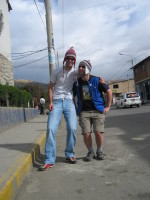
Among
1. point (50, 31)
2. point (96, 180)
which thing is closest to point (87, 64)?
point (96, 180)

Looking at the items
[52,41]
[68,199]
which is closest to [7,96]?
[52,41]

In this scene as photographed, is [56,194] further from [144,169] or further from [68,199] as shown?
[144,169]

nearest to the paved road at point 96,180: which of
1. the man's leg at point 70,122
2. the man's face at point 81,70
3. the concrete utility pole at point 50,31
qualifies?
the man's leg at point 70,122

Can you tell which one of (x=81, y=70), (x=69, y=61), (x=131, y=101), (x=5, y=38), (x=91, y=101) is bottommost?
(x=91, y=101)

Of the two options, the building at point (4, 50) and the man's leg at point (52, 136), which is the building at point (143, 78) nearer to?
the building at point (4, 50)

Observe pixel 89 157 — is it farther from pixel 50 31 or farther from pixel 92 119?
pixel 50 31

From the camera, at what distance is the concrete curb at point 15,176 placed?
327 cm

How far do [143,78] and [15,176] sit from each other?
39832 millimetres

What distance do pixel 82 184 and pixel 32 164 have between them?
1.40 metres

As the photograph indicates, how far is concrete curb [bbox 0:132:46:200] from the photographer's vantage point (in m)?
3.27

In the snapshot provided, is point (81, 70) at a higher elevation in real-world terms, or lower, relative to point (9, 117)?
higher

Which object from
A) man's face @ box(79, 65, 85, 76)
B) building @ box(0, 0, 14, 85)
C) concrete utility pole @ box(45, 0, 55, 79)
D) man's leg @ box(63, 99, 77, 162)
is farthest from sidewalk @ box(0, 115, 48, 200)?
building @ box(0, 0, 14, 85)

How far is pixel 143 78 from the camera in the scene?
138 ft

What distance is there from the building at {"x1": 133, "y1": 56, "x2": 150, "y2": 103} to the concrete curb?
114 feet
